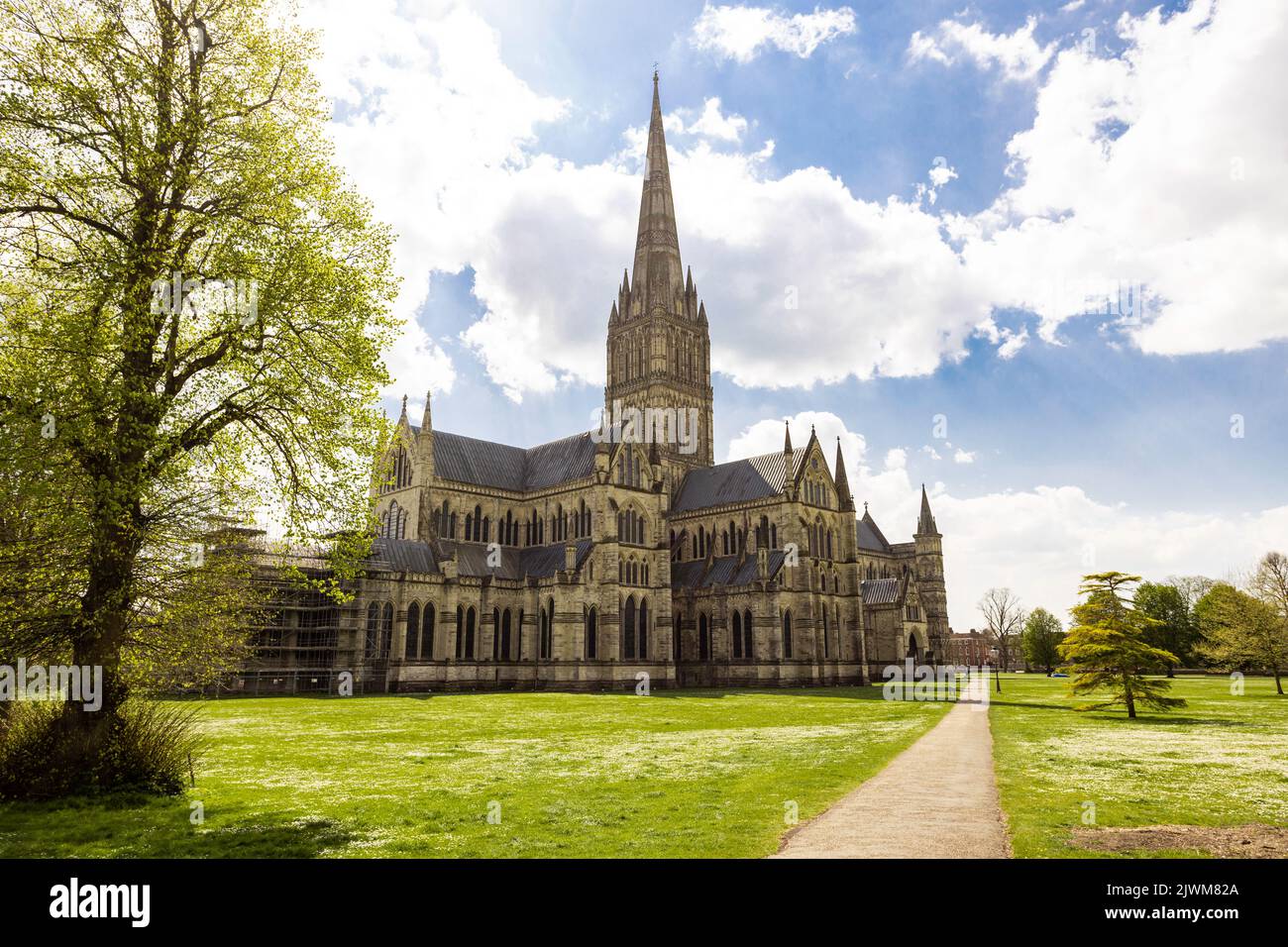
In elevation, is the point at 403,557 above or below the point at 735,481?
below

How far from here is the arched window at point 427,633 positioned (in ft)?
178

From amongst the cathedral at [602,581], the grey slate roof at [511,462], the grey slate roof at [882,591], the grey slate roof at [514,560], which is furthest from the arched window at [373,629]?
the grey slate roof at [882,591]

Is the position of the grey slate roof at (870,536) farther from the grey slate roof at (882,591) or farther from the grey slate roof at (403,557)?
the grey slate roof at (403,557)

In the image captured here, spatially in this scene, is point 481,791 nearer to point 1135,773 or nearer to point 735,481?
point 1135,773

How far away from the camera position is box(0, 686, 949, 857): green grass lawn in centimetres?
1073

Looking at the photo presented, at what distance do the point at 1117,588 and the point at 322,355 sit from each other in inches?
1141

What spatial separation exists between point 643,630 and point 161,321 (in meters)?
48.0

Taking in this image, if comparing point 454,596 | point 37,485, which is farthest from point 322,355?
point 454,596

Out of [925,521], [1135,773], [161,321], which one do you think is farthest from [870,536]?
[161,321]

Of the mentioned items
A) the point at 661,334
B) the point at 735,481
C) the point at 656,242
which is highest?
the point at 656,242

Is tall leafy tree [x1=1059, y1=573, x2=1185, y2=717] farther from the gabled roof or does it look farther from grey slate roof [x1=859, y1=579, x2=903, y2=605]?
grey slate roof [x1=859, y1=579, x2=903, y2=605]

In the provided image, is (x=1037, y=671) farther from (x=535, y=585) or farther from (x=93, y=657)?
(x=93, y=657)

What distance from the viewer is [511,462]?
233 feet

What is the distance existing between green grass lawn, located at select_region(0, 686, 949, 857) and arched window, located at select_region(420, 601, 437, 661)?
25.3m
